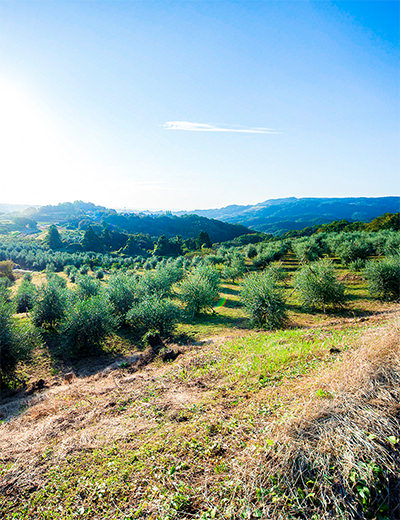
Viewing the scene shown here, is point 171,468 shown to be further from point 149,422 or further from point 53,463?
point 53,463

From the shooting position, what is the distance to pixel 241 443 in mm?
5410

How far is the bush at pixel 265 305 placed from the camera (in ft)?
65.9

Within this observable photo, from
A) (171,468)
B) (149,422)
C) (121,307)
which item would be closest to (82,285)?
(121,307)

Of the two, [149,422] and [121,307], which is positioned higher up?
[149,422]

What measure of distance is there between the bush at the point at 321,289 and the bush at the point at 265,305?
5.05 m

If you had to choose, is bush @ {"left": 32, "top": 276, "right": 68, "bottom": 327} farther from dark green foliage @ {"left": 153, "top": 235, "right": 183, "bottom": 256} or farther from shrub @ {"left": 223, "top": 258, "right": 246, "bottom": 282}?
dark green foliage @ {"left": 153, "top": 235, "right": 183, "bottom": 256}

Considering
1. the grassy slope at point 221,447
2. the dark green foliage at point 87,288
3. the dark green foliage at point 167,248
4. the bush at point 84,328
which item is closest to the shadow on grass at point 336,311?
the grassy slope at point 221,447

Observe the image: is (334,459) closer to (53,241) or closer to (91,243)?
(91,243)

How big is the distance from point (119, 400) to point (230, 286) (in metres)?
33.7

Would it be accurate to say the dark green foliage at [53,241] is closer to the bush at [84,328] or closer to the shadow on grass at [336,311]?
the bush at [84,328]

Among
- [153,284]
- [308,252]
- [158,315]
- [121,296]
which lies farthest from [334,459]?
[308,252]

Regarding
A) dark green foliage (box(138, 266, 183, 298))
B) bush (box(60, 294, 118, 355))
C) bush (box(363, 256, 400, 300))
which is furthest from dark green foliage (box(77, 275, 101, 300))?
bush (box(363, 256, 400, 300))

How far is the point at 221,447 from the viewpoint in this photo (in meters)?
5.55

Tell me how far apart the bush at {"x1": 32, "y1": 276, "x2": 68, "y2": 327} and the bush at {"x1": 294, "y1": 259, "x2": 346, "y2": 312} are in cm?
2405
